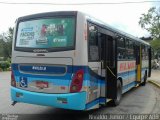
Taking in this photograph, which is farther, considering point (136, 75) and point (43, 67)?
point (136, 75)

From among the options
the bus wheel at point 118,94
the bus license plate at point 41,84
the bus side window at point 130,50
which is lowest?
the bus wheel at point 118,94

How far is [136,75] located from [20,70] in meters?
8.40

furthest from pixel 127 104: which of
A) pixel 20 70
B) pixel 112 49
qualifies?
pixel 20 70

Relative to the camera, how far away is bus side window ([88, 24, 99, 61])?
8209 millimetres

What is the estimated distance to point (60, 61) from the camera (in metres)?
7.81

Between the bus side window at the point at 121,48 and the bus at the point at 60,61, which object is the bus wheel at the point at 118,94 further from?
the bus at the point at 60,61

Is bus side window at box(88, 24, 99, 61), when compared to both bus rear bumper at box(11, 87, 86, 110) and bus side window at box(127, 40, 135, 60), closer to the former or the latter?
bus rear bumper at box(11, 87, 86, 110)

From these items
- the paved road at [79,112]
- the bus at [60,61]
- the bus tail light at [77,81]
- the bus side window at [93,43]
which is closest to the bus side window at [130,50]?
the paved road at [79,112]

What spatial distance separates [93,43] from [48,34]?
1.28 m

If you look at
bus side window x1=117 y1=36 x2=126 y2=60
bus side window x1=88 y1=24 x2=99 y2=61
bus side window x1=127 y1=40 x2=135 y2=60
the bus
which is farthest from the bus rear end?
bus side window x1=127 y1=40 x2=135 y2=60

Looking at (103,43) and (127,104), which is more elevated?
(103,43)

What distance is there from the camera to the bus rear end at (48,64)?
7.68 m

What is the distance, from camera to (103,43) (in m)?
9.31

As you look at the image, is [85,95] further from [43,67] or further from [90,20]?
[90,20]
